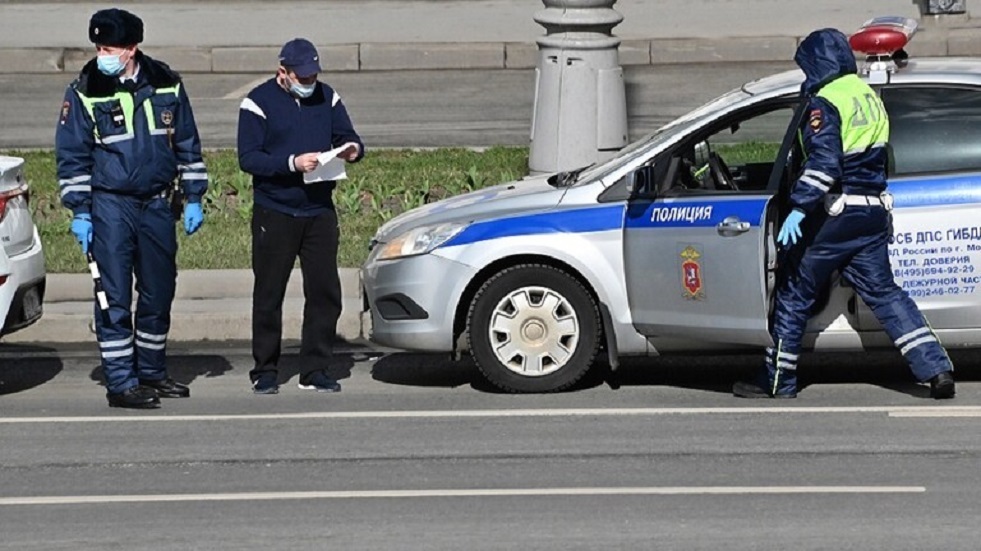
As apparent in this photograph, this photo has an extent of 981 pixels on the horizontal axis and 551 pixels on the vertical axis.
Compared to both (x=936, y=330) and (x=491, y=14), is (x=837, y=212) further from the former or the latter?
(x=491, y=14)

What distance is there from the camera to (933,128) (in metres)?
9.73

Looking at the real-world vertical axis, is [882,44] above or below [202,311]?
above

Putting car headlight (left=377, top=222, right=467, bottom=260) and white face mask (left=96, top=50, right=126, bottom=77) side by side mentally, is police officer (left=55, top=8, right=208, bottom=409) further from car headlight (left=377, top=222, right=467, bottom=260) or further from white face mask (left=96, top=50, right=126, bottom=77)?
car headlight (left=377, top=222, right=467, bottom=260)

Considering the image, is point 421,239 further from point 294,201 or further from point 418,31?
point 418,31

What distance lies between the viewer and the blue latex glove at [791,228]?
30.6 feet

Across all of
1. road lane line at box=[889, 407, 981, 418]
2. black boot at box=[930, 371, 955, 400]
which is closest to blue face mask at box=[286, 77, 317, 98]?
road lane line at box=[889, 407, 981, 418]

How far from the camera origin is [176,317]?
38.5 feet

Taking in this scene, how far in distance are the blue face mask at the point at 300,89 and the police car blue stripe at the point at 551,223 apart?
979 millimetres

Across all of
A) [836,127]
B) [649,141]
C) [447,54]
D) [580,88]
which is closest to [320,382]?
[649,141]

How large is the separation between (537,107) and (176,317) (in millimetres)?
3607

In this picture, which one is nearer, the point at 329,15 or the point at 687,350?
the point at 687,350

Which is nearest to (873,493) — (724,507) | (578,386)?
(724,507)

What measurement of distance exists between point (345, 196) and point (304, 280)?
419 centimetres

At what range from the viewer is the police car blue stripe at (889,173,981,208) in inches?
376
